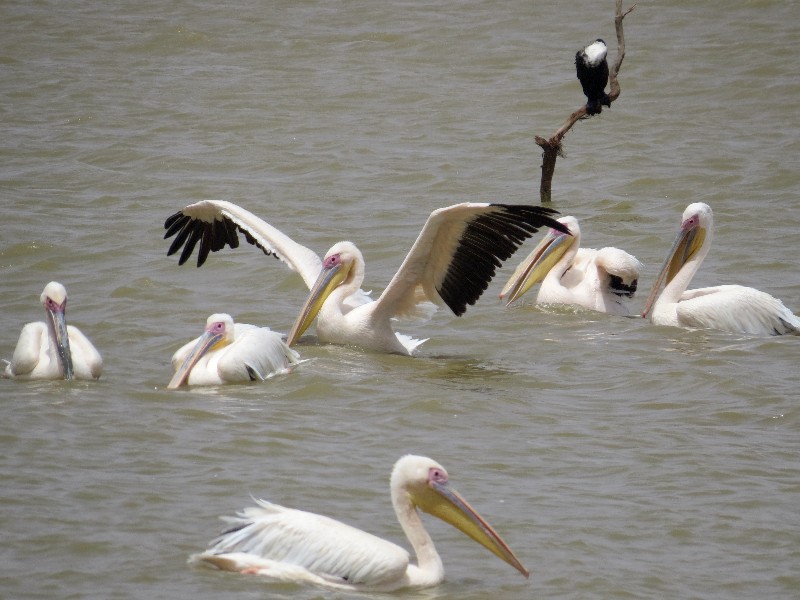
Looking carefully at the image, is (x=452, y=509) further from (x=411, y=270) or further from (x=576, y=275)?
(x=576, y=275)

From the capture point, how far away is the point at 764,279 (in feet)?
30.8

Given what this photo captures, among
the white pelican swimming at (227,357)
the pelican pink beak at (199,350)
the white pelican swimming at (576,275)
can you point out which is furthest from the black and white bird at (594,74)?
the pelican pink beak at (199,350)

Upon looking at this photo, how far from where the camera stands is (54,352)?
6.69 meters

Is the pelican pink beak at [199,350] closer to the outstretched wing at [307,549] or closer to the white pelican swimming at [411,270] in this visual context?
the white pelican swimming at [411,270]

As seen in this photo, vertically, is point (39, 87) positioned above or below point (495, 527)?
above

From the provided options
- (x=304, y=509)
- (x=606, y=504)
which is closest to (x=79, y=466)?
(x=304, y=509)

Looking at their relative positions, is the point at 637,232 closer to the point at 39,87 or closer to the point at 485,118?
the point at 485,118

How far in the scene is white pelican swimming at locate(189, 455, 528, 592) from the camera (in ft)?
14.0

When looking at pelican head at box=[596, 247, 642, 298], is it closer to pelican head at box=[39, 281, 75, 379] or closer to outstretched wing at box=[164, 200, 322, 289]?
outstretched wing at box=[164, 200, 322, 289]

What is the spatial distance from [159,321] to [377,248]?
235cm

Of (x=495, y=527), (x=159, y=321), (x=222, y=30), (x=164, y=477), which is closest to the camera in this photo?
(x=495, y=527)

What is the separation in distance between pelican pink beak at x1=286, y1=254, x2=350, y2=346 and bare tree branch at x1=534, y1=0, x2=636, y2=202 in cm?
338

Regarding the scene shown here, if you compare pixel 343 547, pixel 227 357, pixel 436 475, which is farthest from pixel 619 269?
pixel 343 547

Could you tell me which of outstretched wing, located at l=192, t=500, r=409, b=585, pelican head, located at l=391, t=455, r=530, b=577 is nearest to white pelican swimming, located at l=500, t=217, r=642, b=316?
pelican head, located at l=391, t=455, r=530, b=577
